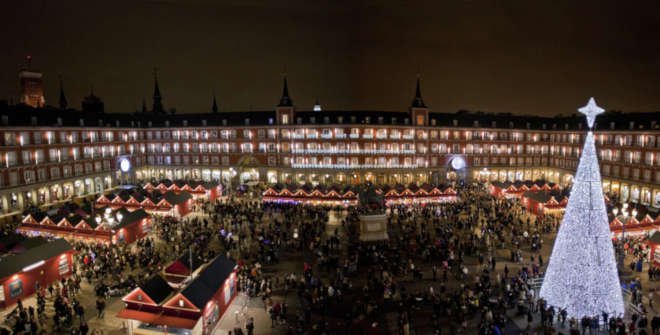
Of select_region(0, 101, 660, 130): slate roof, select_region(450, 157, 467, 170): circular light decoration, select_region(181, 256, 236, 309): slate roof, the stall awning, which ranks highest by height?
select_region(0, 101, 660, 130): slate roof

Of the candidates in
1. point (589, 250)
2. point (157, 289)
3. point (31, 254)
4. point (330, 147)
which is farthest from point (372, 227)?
point (330, 147)

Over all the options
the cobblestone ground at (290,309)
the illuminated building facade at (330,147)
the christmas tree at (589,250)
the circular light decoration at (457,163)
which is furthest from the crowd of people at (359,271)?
the illuminated building facade at (330,147)

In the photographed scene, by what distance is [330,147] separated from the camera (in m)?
73.2

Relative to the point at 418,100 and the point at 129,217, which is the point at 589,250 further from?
the point at 418,100

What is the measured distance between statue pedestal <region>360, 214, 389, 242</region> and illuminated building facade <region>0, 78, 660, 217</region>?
35567 millimetres

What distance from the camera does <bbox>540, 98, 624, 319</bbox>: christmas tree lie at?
19.7 m

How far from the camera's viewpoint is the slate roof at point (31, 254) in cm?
2481

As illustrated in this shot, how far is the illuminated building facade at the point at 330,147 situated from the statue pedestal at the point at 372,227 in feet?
117

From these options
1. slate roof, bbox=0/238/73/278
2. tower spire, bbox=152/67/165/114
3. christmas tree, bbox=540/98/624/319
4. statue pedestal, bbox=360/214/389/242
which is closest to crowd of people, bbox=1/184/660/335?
christmas tree, bbox=540/98/624/319

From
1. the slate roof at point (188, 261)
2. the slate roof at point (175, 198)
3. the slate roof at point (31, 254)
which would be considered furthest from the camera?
the slate roof at point (175, 198)

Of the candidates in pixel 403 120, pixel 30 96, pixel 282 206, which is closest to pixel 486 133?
pixel 403 120

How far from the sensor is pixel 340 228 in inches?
1635

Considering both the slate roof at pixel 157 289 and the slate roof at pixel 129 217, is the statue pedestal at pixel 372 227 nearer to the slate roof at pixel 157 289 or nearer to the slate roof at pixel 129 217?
the slate roof at pixel 157 289

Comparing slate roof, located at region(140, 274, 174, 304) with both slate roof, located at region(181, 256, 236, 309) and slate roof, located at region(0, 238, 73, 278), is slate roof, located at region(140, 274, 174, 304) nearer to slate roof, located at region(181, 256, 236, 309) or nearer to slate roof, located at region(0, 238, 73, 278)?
slate roof, located at region(181, 256, 236, 309)
